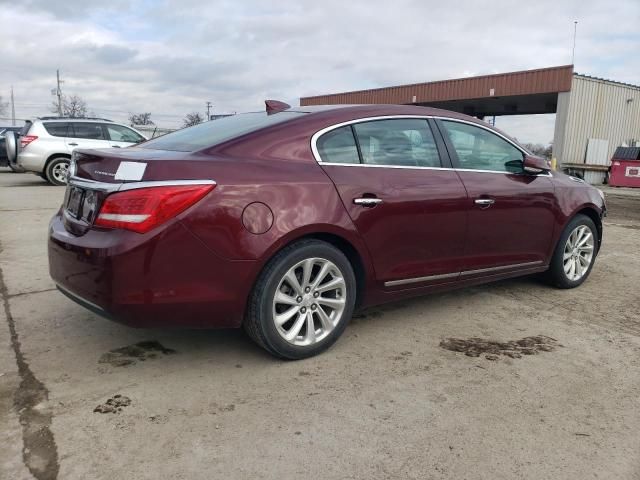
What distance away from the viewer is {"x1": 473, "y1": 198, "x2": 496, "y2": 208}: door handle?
12.8 feet

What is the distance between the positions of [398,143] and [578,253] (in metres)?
2.34

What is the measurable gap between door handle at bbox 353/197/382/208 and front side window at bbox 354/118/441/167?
26 cm

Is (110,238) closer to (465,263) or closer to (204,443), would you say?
(204,443)

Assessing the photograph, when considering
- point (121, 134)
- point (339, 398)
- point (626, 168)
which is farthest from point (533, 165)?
point (626, 168)

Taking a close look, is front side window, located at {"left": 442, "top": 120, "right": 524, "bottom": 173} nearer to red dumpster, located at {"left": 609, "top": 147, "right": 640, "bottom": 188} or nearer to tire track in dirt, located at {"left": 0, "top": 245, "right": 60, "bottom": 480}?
tire track in dirt, located at {"left": 0, "top": 245, "right": 60, "bottom": 480}

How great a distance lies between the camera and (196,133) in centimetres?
363

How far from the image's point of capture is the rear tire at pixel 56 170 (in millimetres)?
12820

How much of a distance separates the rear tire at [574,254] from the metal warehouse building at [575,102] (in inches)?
691

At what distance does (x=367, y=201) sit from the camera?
3.32 meters

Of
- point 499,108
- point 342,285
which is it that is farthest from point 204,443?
point 499,108

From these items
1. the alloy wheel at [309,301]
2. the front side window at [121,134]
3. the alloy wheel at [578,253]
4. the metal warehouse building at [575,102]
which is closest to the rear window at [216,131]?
the alloy wheel at [309,301]

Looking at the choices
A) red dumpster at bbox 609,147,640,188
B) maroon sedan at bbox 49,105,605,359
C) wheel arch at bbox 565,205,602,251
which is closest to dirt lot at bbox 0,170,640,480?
maroon sedan at bbox 49,105,605,359

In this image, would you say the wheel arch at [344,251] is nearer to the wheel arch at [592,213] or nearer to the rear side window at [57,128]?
the wheel arch at [592,213]

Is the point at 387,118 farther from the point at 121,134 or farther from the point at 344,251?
the point at 121,134
